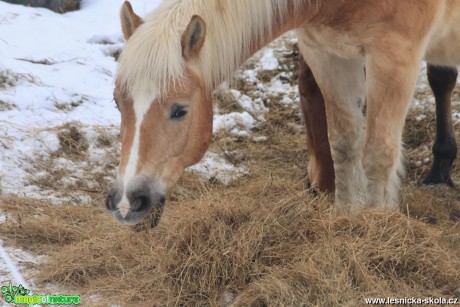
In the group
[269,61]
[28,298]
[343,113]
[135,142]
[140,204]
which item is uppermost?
[135,142]

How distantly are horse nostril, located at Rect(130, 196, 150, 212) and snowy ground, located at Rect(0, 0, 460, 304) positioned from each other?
0.82 m

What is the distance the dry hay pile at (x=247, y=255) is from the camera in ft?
8.58

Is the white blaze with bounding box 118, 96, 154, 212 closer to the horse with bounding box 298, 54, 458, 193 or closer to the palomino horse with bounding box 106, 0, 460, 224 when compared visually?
the palomino horse with bounding box 106, 0, 460, 224

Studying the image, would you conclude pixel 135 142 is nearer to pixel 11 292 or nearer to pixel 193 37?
pixel 193 37

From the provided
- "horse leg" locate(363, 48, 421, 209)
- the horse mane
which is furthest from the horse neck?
"horse leg" locate(363, 48, 421, 209)

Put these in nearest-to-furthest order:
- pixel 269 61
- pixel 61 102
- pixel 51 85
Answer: pixel 61 102, pixel 51 85, pixel 269 61

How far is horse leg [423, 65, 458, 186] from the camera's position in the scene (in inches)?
181

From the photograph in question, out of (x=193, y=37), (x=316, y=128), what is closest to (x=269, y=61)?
(x=316, y=128)

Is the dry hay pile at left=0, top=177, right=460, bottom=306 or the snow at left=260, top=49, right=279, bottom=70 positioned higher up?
the dry hay pile at left=0, top=177, right=460, bottom=306

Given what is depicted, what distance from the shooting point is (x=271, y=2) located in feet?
10.2

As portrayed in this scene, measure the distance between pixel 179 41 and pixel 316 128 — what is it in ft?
6.24

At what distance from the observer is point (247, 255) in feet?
9.05

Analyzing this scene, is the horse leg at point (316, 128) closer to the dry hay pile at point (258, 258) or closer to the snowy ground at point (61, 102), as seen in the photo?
the snowy ground at point (61, 102)

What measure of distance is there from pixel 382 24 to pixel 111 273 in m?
1.92
